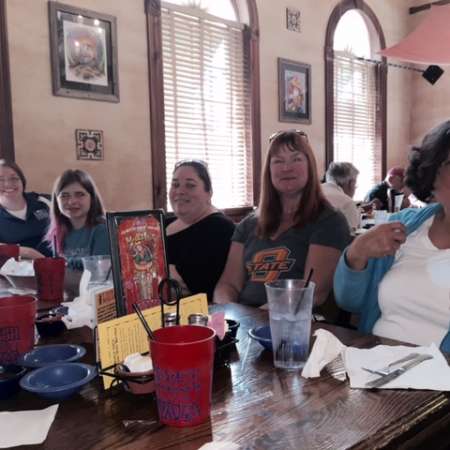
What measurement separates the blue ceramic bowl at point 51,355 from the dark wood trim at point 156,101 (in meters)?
3.14

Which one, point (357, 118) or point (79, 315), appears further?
point (357, 118)

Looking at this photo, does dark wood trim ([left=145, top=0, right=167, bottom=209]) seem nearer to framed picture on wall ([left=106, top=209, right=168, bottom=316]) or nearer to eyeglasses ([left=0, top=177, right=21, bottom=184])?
eyeglasses ([left=0, top=177, right=21, bottom=184])

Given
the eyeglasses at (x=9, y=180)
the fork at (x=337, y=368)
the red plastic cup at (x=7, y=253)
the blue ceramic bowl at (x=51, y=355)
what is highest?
the eyeglasses at (x=9, y=180)

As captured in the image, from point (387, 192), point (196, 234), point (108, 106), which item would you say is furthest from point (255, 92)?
point (196, 234)

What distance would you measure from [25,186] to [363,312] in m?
2.63

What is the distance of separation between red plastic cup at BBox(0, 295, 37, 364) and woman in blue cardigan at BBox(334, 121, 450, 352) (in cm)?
81

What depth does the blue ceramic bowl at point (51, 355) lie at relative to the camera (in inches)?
37.3

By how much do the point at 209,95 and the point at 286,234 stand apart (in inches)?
118

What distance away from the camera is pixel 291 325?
96 cm

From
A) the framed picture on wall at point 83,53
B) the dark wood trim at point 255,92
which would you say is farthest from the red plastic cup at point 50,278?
the dark wood trim at point 255,92

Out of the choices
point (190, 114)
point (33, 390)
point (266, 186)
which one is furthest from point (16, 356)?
point (190, 114)

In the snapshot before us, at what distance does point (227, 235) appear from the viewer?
2.27 m

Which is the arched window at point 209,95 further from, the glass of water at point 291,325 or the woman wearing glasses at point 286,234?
the glass of water at point 291,325

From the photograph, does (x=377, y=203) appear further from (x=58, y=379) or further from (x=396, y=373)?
(x=58, y=379)
